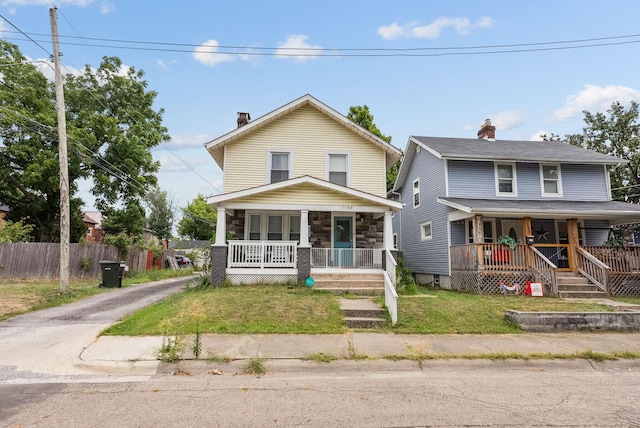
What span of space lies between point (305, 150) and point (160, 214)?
4955 cm

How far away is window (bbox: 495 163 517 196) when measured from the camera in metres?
16.3

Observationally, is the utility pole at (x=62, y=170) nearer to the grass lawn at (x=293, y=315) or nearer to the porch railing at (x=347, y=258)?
the grass lawn at (x=293, y=315)

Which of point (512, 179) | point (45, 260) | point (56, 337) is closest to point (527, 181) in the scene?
point (512, 179)

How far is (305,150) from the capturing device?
14992 millimetres

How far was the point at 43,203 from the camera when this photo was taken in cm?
2339

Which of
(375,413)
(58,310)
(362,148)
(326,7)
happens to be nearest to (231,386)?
(375,413)

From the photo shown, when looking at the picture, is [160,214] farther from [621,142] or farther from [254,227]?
[621,142]

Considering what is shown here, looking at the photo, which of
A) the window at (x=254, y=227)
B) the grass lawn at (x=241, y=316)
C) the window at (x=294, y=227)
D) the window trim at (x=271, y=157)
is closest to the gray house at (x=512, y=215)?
the window at (x=294, y=227)

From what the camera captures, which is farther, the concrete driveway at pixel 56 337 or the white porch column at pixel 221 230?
the white porch column at pixel 221 230

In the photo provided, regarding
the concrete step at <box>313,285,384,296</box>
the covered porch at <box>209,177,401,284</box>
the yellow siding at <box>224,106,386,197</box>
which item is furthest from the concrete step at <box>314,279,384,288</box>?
the yellow siding at <box>224,106,386,197</box>

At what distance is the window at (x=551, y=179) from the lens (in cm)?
1647

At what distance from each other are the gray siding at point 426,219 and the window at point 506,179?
2609 millimetres

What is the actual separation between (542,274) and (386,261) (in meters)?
→ 5.84

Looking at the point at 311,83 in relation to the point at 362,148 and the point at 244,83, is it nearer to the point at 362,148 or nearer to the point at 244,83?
the point at 244,83
